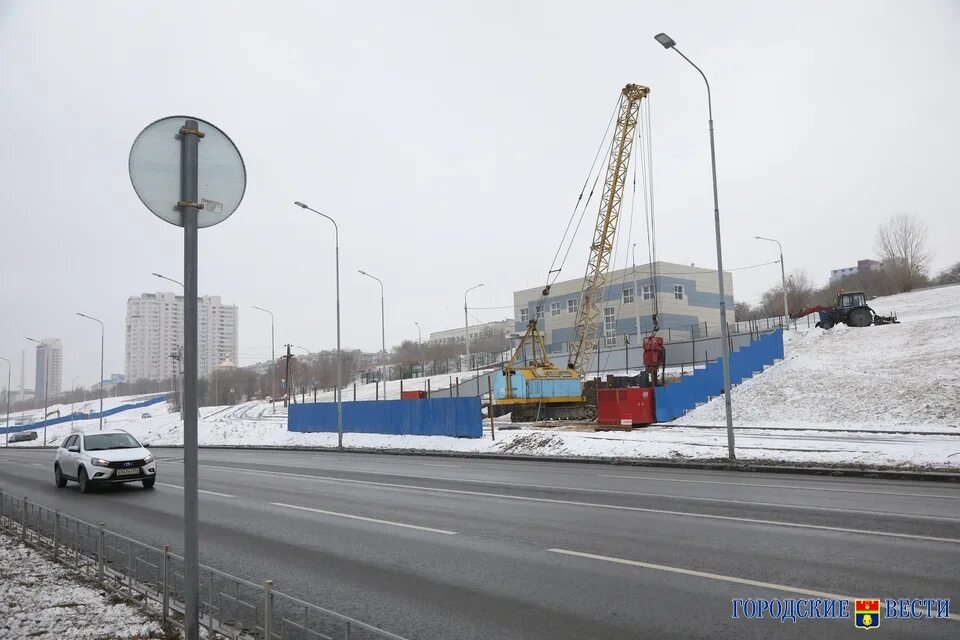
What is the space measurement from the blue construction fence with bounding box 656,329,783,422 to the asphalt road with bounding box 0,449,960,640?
15356mm

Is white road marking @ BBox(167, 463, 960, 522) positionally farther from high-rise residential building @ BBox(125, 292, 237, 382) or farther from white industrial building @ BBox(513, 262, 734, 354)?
high-rise residential building @ BBox(125, 292, 237, 382)

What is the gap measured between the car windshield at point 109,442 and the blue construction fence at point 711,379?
22.2m

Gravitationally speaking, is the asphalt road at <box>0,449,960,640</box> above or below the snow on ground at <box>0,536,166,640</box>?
below

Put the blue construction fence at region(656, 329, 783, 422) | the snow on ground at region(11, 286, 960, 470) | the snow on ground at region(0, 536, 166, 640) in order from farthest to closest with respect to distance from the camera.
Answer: the blue construction fence at region(656, 329, 783, 422), the snow on ground at region(11, 286, 960, 470), the snow on ground at region(0, 536, 166, 640)

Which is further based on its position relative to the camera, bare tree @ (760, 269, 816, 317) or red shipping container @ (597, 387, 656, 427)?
bare tree @ (760, 269, 816, 317)

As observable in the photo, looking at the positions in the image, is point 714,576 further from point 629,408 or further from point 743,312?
point 743,312

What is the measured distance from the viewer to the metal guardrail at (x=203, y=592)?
4926mm

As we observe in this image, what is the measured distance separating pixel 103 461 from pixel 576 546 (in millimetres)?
12546

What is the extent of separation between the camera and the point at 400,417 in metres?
34.1

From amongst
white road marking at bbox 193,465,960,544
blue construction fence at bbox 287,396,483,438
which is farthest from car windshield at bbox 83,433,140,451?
blue construction fence at bbox 287,396,483,438

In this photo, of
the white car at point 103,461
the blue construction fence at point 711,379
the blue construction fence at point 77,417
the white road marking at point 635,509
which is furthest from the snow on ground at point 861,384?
the blue construction fence at point 77,417

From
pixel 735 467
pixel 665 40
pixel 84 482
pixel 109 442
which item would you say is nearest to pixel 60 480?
pixel 109 442

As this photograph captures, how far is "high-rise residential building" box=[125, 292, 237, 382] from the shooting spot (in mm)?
137375

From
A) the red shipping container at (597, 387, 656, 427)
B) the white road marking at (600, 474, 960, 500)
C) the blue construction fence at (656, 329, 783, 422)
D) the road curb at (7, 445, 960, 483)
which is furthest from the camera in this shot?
the blue construction fence at (656, 329, 783, 422)
